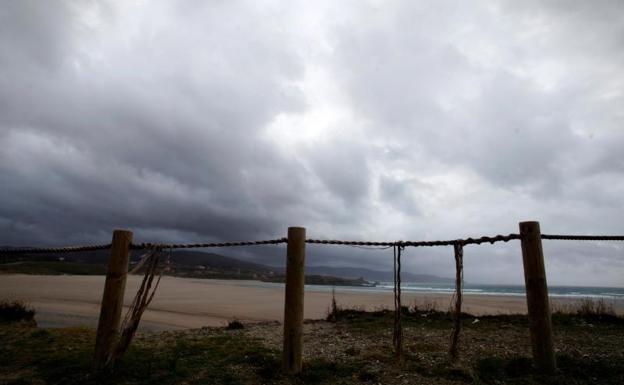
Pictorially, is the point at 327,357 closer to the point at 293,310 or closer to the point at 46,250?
the point at 293,310

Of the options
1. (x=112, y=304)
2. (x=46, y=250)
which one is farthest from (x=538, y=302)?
(x=46, y=250)

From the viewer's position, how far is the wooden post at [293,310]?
427cm

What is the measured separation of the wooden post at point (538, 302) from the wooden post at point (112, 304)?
4.95 m

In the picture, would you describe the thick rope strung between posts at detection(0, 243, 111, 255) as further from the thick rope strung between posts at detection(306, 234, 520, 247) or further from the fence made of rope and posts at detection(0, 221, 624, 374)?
the thick rope strung between posts at detection(306, 234, 520, 247)

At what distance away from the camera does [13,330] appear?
23.9 ft

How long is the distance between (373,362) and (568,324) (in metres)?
6.59

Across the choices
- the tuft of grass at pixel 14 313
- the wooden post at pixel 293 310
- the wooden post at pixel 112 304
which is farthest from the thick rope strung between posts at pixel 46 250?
the tuft of grass at pixel 14 313

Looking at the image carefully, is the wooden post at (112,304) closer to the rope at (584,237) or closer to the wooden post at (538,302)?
the wooden post at (538,302)

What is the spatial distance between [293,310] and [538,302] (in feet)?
9.59

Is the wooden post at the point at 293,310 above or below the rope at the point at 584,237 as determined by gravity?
below

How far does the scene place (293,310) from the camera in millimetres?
4254

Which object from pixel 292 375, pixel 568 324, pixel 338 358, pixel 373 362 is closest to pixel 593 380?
pixel 373 362

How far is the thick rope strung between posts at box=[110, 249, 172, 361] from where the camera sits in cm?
443

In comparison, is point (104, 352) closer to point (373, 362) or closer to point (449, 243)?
point (373, 362)
